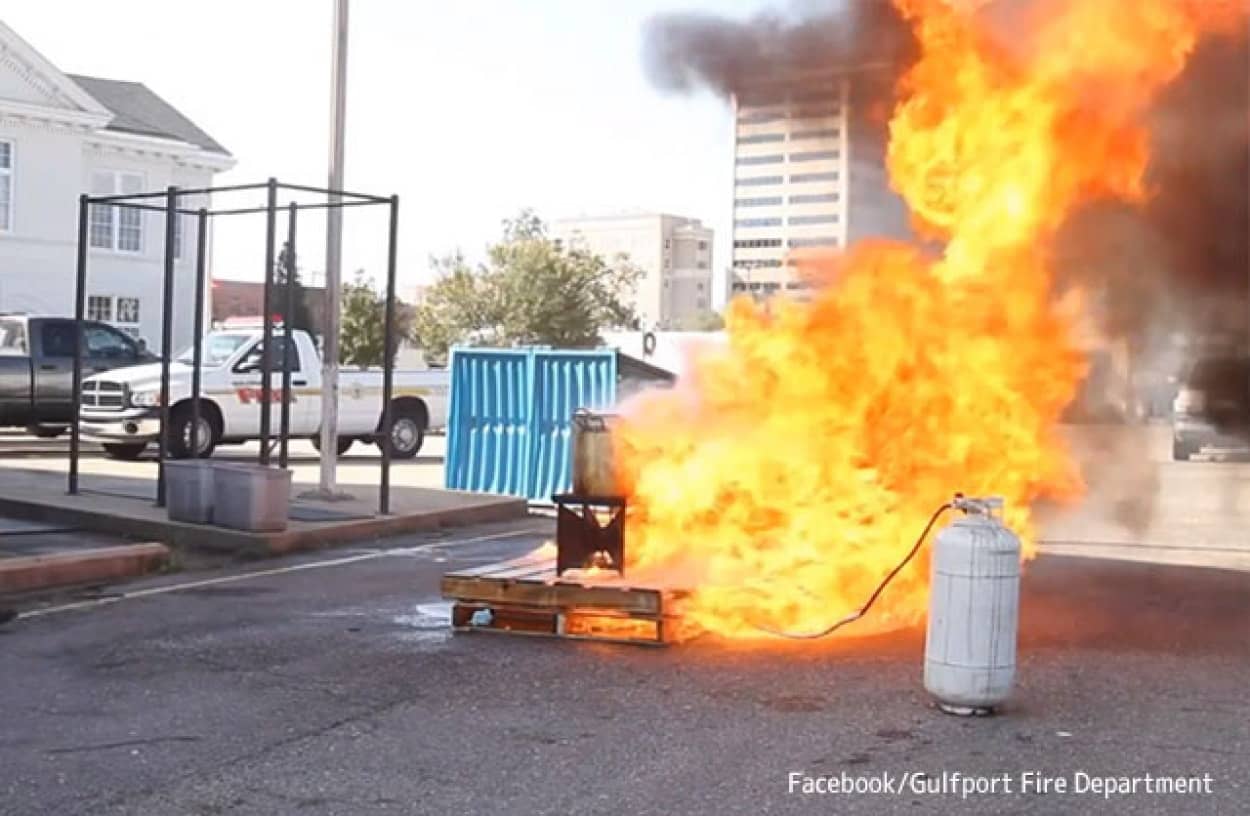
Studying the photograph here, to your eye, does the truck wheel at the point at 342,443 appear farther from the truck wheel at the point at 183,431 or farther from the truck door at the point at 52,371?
the truck door at the point at 52,371

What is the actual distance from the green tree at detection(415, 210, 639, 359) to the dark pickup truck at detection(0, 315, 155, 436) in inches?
882

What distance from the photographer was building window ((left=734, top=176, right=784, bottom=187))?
917 centimetres

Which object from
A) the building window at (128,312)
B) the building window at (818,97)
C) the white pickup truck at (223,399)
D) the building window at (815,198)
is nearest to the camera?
the building window at (815,198)

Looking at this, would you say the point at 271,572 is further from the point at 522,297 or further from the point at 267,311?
the point at 522,297

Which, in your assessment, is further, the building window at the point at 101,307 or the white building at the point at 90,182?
the building window at the point at 101,307

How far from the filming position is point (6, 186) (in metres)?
29.6

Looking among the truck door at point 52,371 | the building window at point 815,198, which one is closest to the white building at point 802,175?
the building window at point 815,198

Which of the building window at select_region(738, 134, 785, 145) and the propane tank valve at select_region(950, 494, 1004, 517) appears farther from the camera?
the building window at select_region(738, 134, 785, 145)

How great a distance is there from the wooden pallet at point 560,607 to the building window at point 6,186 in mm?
25630

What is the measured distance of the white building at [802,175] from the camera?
28.8 ft

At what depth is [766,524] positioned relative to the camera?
809 centimetres

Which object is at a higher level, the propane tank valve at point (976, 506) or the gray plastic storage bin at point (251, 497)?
the propane tank valve at point (976, 506)

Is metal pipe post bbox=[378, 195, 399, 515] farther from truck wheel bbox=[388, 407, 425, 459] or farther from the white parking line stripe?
truck wheel bbox=[388, 407, 425, 459]

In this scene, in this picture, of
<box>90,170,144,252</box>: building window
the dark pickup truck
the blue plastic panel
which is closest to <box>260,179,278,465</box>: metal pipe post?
the blue plastic panel
